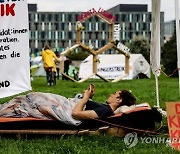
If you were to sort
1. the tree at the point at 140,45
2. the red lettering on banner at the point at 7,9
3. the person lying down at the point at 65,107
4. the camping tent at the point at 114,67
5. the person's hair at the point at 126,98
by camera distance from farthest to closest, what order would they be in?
the tree at the point at 140,45 < the camping tent at the point at 114,67 < the person's hair at the point at 126,98 < the person lying down at the point at 65,107 < the red lettering on banner at the point at 7,9

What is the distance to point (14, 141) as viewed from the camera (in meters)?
6.53

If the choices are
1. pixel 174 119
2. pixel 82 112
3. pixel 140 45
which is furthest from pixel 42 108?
pixel 140 45

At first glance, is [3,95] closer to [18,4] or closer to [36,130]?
[36,130]

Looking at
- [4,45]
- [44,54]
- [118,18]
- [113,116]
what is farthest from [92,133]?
[118,18]

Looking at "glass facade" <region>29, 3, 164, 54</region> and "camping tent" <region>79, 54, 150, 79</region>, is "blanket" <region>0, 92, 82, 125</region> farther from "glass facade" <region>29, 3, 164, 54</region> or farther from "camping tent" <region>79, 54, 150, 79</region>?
"glass facade" <region>29, 3, 164, 54</region>

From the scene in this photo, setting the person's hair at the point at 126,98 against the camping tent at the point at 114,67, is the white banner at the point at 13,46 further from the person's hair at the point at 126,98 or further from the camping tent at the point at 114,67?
the camping tent at the point at 114,67

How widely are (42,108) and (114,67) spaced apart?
2258cm

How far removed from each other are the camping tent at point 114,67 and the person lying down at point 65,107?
21.2m

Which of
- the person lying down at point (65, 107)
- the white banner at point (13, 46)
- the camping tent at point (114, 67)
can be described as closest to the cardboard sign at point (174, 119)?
the person lying down at point (65, 107)

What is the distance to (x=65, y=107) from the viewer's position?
6996 mm

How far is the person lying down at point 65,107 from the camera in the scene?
6789 mm

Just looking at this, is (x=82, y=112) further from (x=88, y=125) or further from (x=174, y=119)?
(x=174, y=119)

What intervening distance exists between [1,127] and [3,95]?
369mm

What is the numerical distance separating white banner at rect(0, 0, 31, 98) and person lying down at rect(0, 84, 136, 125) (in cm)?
24
